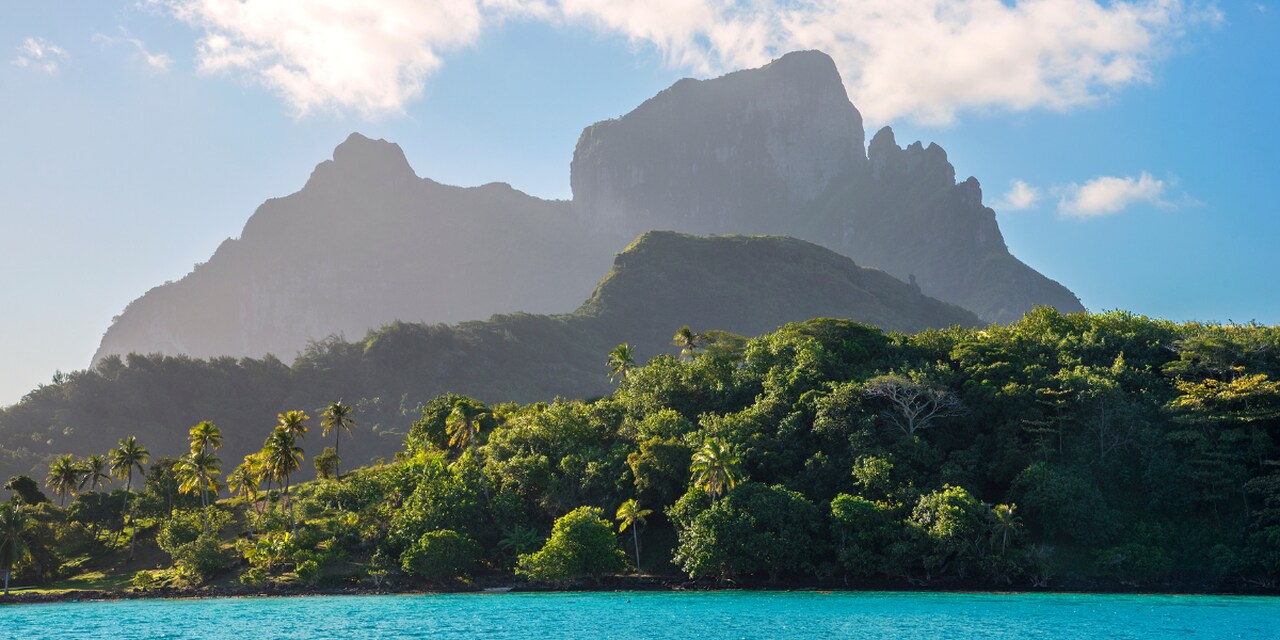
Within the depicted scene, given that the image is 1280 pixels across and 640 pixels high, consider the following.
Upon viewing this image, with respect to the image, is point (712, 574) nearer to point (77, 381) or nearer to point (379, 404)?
point (379, 404)

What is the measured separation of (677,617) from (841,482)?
78.4 feet

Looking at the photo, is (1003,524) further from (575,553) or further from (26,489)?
(26,489)

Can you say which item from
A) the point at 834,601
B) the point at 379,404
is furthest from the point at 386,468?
the point at 379,404

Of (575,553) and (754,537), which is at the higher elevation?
(754,537)

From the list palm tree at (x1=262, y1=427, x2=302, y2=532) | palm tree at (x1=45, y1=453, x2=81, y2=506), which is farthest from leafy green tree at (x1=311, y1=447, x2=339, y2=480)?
palm tree at (x1=45, y1=453, x2=81, y2=506)

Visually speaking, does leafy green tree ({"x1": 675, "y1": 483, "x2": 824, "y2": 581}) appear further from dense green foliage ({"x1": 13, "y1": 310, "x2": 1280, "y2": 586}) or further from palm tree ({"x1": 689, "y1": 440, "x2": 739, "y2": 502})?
palm tree ({"x1": 689, "y1": 440, "x2": 739, "y2": 502})

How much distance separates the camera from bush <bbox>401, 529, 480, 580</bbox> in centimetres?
7181

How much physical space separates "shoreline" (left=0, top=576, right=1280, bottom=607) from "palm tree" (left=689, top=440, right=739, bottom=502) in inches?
268

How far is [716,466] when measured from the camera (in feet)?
229

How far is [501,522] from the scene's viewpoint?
78938 mm

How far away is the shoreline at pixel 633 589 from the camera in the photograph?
64.2m

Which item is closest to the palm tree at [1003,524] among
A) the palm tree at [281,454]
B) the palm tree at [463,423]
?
the palm tree at [463,423]

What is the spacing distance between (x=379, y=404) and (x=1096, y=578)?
15616cm

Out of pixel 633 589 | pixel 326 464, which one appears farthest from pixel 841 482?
pixel 326 464
